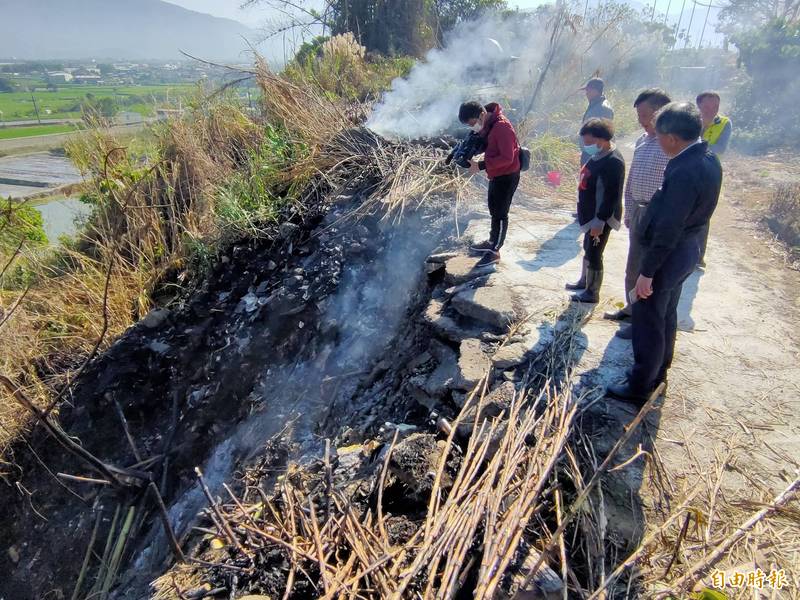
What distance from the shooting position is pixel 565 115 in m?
10.2

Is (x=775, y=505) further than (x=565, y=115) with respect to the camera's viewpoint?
No

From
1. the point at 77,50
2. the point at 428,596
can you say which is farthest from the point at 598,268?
the point at 77,50

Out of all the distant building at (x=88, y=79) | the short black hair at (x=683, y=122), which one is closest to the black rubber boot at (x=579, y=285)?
the short black hair at (x=683, y=122)

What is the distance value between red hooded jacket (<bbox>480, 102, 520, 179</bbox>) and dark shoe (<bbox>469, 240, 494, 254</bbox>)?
0.68 m

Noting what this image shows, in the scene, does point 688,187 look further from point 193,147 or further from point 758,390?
point 193,147

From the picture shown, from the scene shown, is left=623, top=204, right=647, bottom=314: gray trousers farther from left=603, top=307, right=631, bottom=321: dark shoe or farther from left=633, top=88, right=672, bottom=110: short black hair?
left=633, top=88, right=672, bottom=110: short black hair

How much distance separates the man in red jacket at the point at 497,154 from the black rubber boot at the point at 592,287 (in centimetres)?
92

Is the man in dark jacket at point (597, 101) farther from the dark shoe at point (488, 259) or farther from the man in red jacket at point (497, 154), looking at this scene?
the dark shoe at point (488, 259)

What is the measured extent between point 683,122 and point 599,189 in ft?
3.70

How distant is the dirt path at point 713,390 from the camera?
2273 mm

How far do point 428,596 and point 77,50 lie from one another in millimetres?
237382

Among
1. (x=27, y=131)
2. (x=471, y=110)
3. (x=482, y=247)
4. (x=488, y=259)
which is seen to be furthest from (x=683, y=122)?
(x=27, y=131)

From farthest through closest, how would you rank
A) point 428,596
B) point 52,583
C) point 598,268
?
point 52,583
point 598,268
point 428,596

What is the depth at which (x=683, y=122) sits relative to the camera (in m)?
2.34
